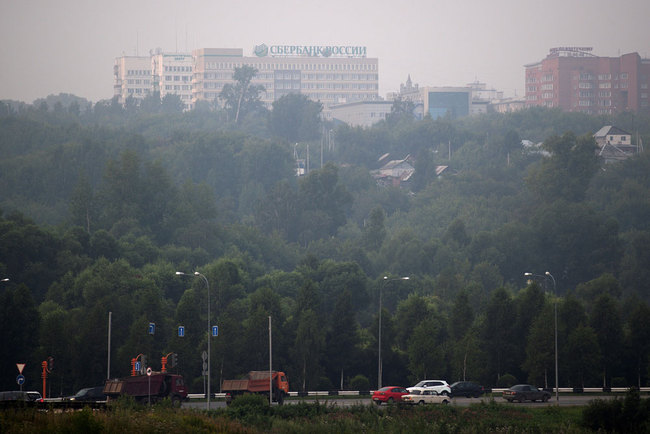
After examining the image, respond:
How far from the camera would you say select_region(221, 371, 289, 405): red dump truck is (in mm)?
69250

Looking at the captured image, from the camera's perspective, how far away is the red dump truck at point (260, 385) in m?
69.2

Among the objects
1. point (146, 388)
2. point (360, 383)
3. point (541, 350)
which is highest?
point (541, 350)

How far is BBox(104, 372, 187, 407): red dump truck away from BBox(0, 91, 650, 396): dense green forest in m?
16.2

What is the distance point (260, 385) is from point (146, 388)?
8.15m

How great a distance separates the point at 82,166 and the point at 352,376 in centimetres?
10680

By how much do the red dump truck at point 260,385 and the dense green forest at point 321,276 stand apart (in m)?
14.0

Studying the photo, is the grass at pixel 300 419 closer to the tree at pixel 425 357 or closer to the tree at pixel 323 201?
the tree at pixel 425 357

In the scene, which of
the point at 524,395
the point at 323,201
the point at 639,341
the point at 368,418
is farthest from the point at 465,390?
the point at 323,201

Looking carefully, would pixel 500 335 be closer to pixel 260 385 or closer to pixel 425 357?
pixel 425 357

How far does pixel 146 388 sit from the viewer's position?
65.8m

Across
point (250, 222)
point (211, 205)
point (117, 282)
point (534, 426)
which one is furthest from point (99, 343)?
point (250, 222)

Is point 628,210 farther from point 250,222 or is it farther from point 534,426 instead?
point 534,426

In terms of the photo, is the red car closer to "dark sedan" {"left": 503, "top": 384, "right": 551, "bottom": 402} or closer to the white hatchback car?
the white hatchback car

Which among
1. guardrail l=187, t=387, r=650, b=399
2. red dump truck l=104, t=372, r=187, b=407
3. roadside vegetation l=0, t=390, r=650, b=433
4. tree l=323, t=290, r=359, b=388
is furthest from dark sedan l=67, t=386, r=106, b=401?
tree l=323, t=290, r=359, b=388
